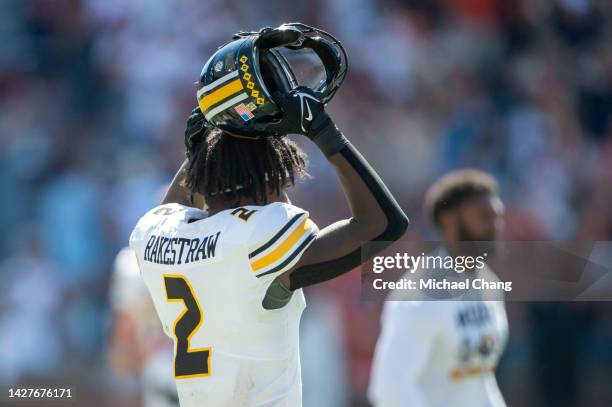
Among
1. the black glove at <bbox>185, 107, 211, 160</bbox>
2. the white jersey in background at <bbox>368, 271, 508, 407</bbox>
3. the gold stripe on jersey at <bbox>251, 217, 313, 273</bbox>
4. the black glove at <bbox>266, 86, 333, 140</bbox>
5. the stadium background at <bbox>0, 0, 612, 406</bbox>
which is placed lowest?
the white jersey in background at <bbox>368, 271, 508, 407</bbox>

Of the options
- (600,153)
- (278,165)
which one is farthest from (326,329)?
(278,165)

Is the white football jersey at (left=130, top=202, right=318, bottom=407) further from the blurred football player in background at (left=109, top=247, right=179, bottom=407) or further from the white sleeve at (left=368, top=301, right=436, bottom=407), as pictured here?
the blurred football player in background at (left=109, top=247, right=179, bottom=407)

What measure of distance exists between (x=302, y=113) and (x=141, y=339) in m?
2.98

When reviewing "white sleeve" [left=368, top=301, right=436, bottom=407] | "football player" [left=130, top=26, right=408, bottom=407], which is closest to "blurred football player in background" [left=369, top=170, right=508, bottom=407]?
"white sleeve" [left=368, top=301, right=436, bottom=407]

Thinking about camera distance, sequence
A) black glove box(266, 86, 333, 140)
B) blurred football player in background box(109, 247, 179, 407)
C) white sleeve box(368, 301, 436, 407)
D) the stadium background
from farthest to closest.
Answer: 1. the stadium background
2. blurred football player in background box(109, 247, 179, 407)
3. white sleeve box(368, 301, 436, 407)
4. black glove box(266, 86, 333, 140)

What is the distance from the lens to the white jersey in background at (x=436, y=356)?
3.92 meters

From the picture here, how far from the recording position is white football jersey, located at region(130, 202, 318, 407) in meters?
2.64

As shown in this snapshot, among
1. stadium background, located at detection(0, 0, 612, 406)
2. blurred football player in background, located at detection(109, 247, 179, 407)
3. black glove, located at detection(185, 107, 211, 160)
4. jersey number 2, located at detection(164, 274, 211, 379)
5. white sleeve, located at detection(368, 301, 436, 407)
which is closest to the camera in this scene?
jersey number 2, located at detection(164, 274, 211, 379)

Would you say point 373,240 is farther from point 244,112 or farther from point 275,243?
point 244,112

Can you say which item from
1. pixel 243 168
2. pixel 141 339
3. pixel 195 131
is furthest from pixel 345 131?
pixel 243 168

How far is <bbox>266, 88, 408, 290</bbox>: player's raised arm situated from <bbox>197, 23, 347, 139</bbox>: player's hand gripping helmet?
0.07 meters

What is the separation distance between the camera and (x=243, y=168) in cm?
276

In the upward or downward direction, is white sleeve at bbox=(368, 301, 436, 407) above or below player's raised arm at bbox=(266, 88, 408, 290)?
below

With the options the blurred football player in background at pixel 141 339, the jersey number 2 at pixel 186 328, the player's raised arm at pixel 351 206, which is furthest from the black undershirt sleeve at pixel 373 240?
the blurred football player in background at pixel 141 339
